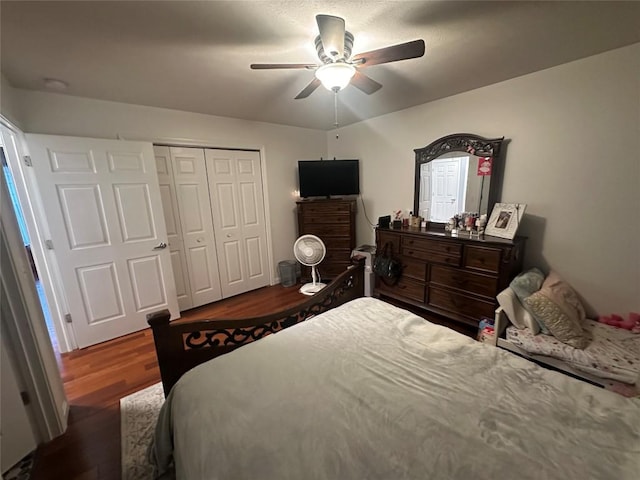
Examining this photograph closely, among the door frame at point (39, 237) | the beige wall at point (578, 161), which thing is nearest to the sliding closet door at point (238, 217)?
the door frame at point (39, 237)

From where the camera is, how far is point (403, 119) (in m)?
3.17

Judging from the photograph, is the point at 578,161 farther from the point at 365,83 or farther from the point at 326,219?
the point at 326,219

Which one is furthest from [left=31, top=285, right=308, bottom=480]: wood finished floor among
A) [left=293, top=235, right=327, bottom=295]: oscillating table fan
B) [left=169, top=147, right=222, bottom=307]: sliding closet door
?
[left=293, top=235, right=327, bottom=295]: oscillating table fan

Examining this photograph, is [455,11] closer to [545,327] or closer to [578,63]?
[578,63]

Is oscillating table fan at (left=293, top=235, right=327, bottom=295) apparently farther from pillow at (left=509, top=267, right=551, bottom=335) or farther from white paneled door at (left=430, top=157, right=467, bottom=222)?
pillow at (left=509, top=267, right=551, bottom=335)

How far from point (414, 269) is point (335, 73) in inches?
82.2

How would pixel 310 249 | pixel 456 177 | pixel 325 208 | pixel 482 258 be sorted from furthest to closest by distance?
pixel 325 208 < pixel 310 249 < pixel 456 177 < pixel 482 258

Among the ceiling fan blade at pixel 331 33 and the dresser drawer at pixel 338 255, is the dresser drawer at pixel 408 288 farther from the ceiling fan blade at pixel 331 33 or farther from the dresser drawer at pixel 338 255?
the ceiling fan blade at pixel 331 33

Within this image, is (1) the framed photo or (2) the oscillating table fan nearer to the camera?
(1) the framed photo

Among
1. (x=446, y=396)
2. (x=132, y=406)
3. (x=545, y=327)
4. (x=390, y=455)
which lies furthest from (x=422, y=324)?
(x=132, y=406)

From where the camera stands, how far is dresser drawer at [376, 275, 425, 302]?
281 cm

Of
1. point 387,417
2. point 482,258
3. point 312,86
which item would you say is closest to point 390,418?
point 387,417

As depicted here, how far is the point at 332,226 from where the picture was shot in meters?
3.73

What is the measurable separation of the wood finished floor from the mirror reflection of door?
2258 mm
